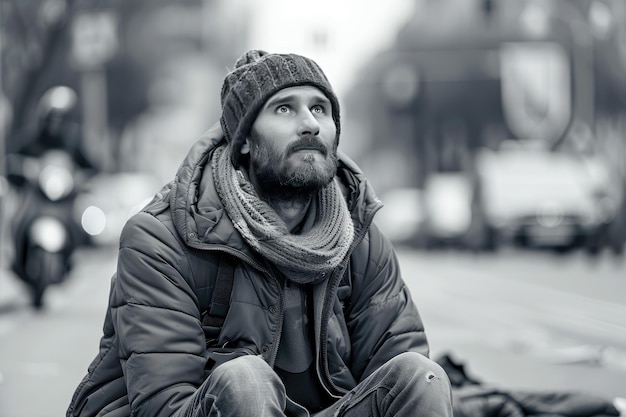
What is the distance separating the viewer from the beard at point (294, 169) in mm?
3502

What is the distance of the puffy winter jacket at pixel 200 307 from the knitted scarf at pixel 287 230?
4 centimetres

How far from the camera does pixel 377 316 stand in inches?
143

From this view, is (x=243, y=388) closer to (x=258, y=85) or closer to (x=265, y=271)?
(x=265, y=271)

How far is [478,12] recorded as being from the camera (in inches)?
1071

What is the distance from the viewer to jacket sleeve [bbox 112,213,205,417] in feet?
10.5

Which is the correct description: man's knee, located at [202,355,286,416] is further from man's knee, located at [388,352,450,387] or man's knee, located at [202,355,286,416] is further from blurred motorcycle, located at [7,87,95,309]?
blurred motorcycle, located at [7,87,95,309]

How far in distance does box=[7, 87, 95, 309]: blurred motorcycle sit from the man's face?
804 cm

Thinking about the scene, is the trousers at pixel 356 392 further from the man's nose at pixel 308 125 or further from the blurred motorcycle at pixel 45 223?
the blurred motorcycle at pixel 45 223

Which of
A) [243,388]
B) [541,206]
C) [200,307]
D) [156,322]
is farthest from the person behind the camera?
[541,206]

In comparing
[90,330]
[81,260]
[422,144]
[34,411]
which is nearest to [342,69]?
[422,144]

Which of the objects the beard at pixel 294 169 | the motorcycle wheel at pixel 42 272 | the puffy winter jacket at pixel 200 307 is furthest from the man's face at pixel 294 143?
the motorcycle wheel at pixel 42 272

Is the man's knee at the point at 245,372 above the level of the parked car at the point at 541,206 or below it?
above

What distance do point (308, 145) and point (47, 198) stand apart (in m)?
8.42

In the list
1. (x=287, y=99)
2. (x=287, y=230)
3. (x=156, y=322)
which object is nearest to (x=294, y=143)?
(x=287, y=99)
